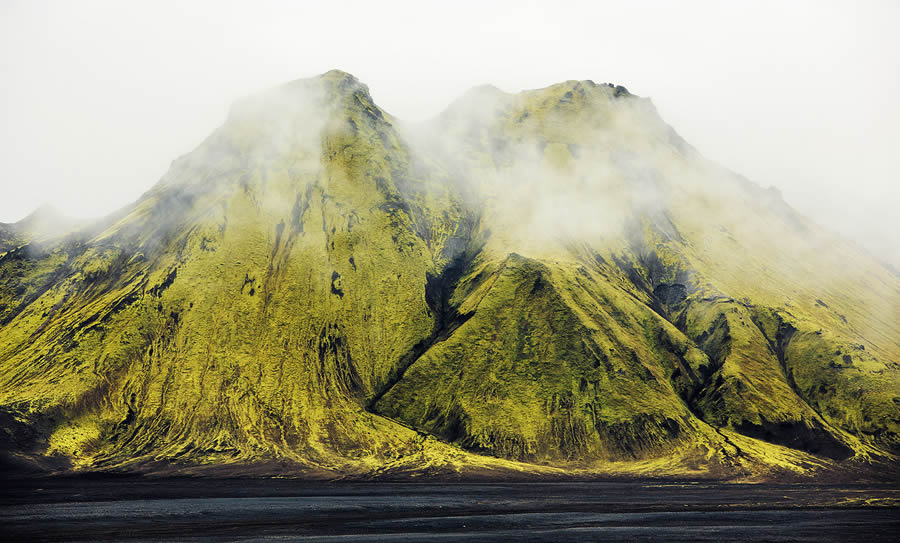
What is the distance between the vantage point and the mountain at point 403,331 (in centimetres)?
11081

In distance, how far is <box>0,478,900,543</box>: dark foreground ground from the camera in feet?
193

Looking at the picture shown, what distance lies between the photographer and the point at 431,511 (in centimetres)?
7088

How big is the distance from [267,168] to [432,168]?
47.6 meters

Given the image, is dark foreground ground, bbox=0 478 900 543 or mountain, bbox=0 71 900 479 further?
mountain, bbox=0 71 900 479

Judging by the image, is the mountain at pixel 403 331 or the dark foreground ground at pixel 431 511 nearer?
the dark foreground ground at pixel 431 511

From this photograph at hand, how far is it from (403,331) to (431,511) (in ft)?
233

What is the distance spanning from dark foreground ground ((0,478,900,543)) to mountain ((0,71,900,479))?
13.1 m

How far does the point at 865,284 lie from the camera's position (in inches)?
7510

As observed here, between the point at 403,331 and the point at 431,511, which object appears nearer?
the point at 431,511

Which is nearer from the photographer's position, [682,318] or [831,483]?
[831,483]

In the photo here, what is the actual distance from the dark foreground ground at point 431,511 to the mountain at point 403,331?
13080mm

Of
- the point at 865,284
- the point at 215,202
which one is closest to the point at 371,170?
the point at 215,202

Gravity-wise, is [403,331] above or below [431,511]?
above

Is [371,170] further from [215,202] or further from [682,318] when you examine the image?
[682,318]
